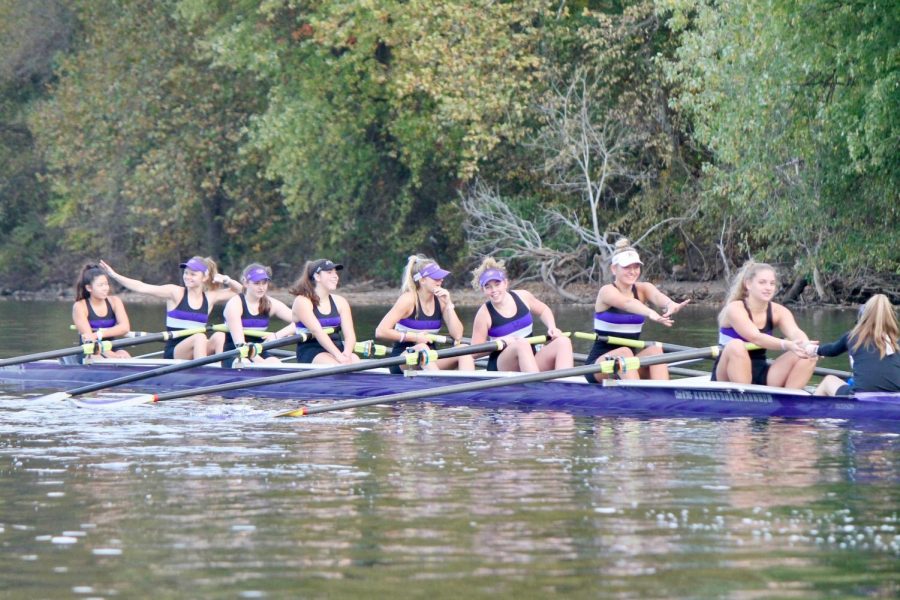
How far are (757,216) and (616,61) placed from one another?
6867 millimetres

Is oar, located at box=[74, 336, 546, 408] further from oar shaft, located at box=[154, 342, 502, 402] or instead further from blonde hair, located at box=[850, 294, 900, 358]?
blonde hair, located at box=[850, 294, 900, 358]

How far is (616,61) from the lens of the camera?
3234cm

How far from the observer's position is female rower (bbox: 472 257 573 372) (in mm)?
13875

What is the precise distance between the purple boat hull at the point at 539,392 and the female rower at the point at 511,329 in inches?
10.9

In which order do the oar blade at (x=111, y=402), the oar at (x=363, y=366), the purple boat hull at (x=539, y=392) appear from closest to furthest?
1. the purple boat hull at (x=539, y=392)
2. the oar blade at (x=111, y=402)
3. the oar at (x=363, y=366)

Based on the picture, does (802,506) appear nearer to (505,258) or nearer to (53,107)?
(505,258)

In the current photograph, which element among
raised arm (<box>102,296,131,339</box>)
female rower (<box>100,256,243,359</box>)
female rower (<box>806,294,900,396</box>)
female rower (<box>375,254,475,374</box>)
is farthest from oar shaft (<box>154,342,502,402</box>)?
female rower (<box>806,294,900,396</box>)

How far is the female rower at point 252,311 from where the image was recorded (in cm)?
1549

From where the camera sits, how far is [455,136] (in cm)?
3503

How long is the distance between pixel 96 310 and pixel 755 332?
7.14 m

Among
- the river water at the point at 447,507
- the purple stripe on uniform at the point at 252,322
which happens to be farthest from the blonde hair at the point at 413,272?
the river water at the point at 447,507

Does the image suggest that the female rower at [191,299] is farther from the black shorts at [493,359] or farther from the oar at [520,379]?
the oar at [520,379]

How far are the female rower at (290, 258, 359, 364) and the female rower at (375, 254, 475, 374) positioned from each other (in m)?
0.55

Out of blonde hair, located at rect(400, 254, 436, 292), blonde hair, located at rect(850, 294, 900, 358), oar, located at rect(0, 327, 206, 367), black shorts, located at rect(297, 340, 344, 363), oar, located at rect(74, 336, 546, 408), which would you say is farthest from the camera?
oar, located at rect(0, 327, 206, 367)
